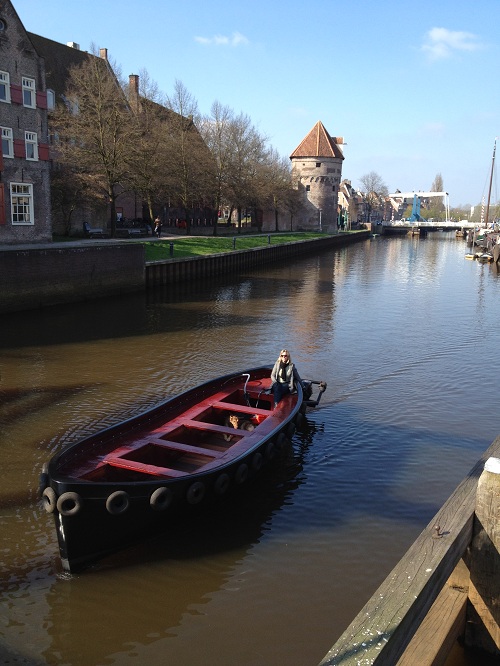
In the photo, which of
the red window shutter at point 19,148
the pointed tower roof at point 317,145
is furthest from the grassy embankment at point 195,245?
the pointed tower roof at point 317,145

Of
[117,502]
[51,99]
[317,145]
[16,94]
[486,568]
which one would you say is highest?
[317,145]

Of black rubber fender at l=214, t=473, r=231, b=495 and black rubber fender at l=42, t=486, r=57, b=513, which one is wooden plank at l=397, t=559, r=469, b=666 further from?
black rubber fender at l=42, t=486, r=57, b=513

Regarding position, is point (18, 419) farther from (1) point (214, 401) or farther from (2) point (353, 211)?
(2) point (353, 211)

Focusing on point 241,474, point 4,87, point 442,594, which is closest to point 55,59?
point 4,87

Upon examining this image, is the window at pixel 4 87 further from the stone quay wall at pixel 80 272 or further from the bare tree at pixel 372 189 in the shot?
the bare tree at pixel 372 189

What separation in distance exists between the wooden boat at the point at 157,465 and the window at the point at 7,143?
74.8 feet

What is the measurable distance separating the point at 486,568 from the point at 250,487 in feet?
16.3

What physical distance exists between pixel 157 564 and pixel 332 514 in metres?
2.64

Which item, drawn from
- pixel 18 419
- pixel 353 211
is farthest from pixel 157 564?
pixel 353 211

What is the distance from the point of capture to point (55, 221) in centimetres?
3806

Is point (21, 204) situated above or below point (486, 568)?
above

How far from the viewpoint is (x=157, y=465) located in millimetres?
8812

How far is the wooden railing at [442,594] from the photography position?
3445 millimetres

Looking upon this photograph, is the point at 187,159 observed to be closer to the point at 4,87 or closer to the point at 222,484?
the point at 4,87
